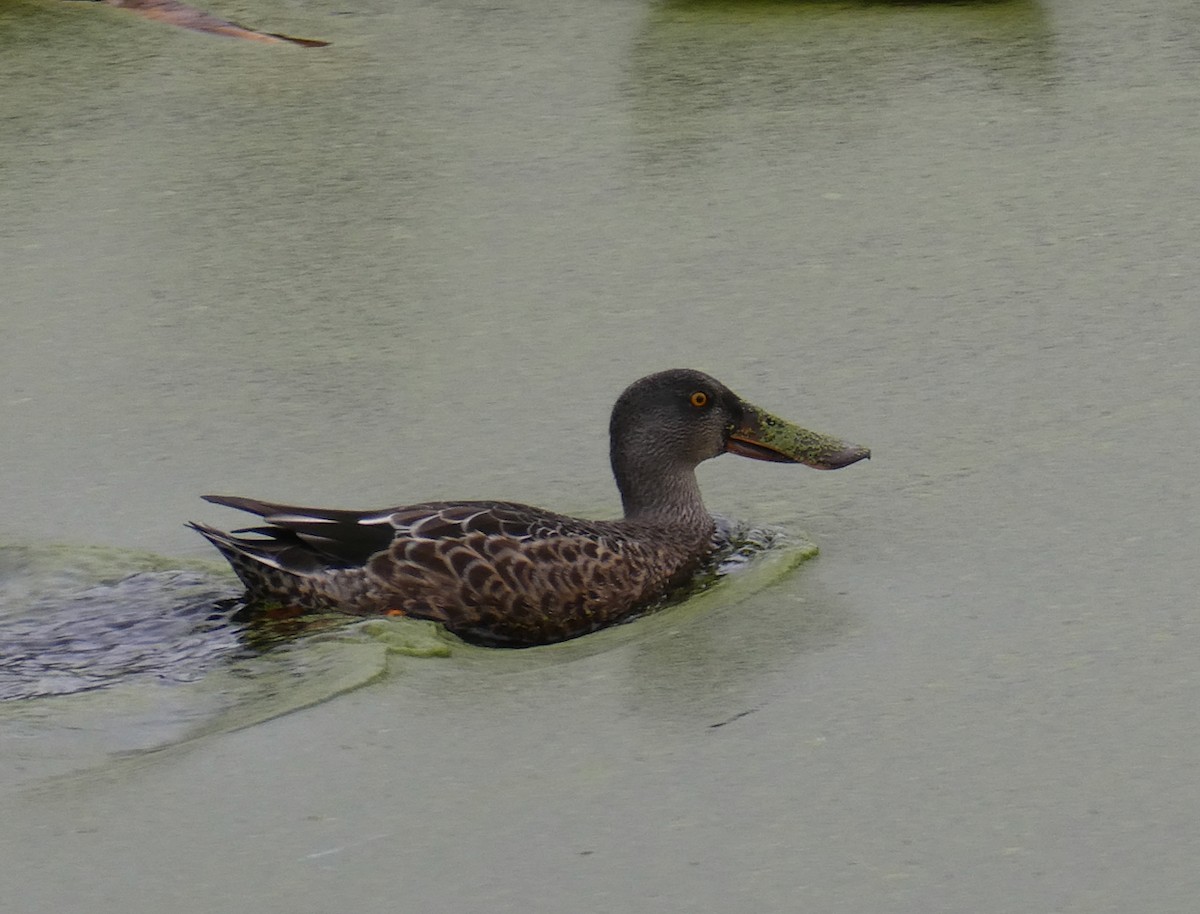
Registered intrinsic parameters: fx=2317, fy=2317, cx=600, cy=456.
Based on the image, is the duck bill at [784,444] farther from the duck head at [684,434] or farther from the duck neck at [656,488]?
the duck neck at [656,488]

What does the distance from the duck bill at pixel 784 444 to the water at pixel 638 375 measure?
0.12m

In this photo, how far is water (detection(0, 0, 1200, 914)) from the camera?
3541 mm

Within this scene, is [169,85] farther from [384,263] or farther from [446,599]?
[446,599]

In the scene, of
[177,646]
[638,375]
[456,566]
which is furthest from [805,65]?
[177,646]

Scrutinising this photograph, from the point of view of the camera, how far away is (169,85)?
320 inches

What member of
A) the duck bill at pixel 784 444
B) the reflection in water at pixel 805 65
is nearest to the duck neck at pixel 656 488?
the duck bill at pixel 784 444

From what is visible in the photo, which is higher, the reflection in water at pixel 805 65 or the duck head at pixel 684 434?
the reflection in water at pixel 805 65

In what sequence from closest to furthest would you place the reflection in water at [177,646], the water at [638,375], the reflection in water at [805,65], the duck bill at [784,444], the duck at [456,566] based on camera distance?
the water at [638,375], the reflection in water at [177,646], the duck at [456,566], the duck bill at [784,444], the reflection in water at [805,65]

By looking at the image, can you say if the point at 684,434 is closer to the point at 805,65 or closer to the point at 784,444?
the point at 784,444

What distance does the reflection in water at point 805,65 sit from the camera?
7480 mm

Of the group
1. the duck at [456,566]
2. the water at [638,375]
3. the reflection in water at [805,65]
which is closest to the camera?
the water at [638,375]

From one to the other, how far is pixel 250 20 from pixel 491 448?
13.1 ft

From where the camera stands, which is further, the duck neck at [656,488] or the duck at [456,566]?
the duck neck at [656,488]

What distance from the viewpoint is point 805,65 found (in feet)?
26.4
